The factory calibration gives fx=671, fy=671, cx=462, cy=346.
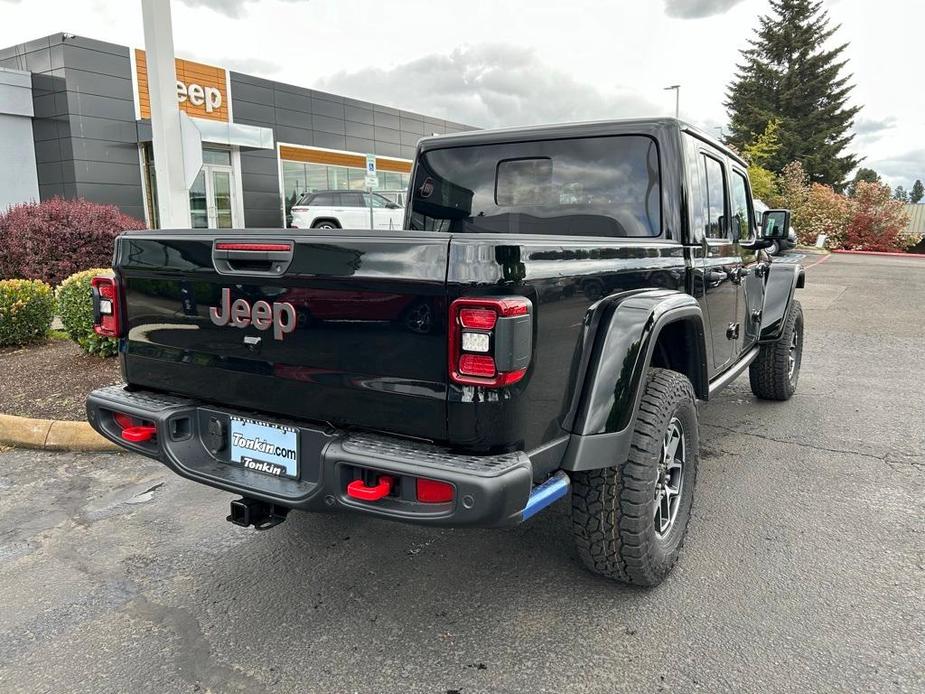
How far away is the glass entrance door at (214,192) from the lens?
781 inches

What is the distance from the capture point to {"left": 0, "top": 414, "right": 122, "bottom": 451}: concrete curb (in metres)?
4.47

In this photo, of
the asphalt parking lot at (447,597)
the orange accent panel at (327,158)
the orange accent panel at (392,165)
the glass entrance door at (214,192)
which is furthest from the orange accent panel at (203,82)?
the asphalt parking lot at (447,597)

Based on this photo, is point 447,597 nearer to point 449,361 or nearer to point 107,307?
point 449,361

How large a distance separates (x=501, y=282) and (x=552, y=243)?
0.33m

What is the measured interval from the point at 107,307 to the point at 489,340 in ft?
6.09

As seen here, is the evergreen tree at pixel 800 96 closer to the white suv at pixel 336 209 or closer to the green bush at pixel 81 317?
the white suv at pixel 336 209

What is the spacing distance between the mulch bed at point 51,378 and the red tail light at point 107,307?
2.22 m

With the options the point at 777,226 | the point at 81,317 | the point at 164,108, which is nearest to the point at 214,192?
the point at 164,108

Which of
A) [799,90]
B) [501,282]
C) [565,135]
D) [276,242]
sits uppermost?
[799,90]

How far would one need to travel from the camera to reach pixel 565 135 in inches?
137

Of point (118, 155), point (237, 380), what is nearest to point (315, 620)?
point (237, 380)

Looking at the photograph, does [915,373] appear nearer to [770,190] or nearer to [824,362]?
[824,362]

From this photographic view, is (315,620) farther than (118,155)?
No

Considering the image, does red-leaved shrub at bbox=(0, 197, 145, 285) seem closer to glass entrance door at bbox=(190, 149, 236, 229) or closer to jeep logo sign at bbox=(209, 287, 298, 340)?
jeep logo sign at bbox=(209, 287, 298, 340)
